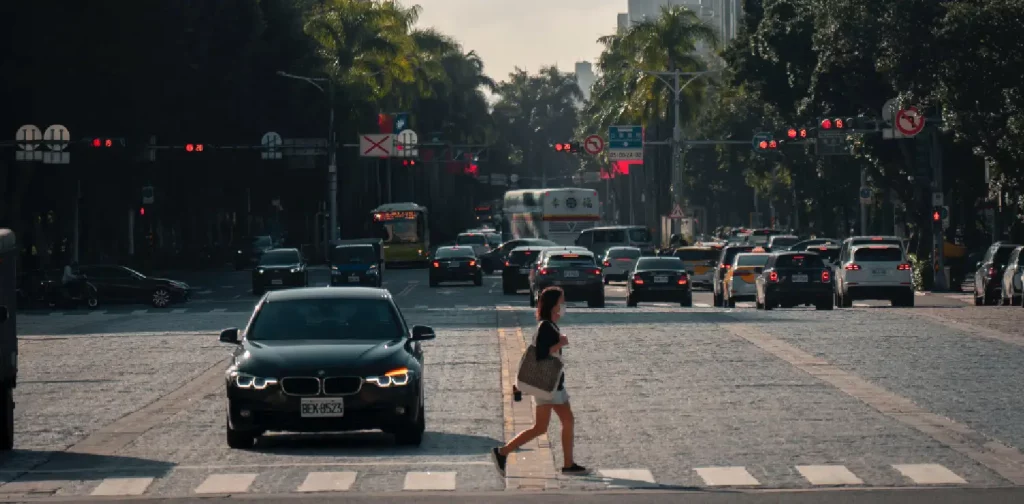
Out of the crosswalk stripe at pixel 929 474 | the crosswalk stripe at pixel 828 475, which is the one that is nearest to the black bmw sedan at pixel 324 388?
the crosswalk stripe at pixel 828 475

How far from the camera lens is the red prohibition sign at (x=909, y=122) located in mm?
55175

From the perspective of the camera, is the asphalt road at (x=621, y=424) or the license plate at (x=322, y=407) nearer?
the asphalt road at (x=621, y=424)

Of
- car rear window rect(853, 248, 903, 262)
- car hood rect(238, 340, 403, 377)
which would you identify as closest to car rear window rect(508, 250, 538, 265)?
car rear window rect(853, 248, 903, 262)

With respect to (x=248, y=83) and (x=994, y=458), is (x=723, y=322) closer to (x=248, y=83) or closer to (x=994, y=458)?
(x=994, y=458)

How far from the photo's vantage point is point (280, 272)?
6275 cm

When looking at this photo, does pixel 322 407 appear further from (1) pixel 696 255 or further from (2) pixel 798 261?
(1) pixel 696 255

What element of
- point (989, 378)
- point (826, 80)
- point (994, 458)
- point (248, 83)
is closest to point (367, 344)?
point (994, 458)

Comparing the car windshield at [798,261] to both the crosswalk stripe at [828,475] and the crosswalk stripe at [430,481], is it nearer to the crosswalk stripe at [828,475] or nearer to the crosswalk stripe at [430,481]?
the crosswalk stripe at [828,475]

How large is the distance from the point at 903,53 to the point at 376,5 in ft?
197

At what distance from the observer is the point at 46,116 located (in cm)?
6006

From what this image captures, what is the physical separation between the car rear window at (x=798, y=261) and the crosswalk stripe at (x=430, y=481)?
32035mm

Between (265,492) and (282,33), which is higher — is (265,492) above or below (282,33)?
below

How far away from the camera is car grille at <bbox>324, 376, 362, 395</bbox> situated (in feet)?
53.9

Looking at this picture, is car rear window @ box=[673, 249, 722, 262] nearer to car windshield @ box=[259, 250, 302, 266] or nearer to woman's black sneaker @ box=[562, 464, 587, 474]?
car windshield @ box=[259, 250, 302, 266]
